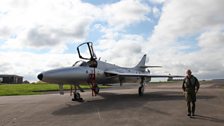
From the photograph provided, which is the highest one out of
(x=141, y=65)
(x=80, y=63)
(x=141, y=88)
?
(x=141, y=65)

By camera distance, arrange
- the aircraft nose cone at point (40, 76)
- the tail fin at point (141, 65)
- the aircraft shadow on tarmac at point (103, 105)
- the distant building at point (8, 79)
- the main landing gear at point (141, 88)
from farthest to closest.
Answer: the distant building at point (8, 79)
the tail fin at point (141, 65)
the main landing gear at point (141, 88)
the aircraft nose cone at point (40, 76)
the aircraft shadow on tarmac at point (103, 105)

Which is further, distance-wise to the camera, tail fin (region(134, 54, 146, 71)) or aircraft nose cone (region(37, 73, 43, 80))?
tail fin (region(134, 54, 146, 71))

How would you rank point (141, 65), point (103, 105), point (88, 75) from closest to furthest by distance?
point (103, 105), point (88, 75), point (141, 65)

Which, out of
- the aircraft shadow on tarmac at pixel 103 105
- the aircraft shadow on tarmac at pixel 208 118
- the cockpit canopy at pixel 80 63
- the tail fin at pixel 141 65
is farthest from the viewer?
the tail fin at pixel 141 65

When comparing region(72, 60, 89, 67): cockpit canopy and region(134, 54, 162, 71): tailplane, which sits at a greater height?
region(134, 54, 162, 71): tailplane

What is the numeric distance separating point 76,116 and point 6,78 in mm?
126000

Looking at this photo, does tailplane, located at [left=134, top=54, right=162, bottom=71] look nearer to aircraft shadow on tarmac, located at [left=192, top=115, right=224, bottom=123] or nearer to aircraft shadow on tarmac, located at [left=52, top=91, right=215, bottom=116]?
aircraft shadow on tarmac, located at [left=52, top=91, right=215, bottom=116]

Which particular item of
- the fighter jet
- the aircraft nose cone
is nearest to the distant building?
the fighter jet

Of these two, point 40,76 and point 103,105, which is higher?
point 40,76

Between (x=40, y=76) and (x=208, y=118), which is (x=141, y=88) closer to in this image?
(x=40, y=76)

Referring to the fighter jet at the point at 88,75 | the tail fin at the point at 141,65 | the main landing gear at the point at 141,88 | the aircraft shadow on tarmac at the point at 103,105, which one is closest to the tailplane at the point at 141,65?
the tail fin at the point at 141,65

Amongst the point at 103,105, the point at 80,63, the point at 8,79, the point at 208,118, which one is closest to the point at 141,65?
the point at 80,63

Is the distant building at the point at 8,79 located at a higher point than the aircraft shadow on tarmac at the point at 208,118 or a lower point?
higher

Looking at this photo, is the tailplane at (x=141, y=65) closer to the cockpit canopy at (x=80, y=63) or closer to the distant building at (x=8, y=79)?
the cockpit canopy at (x=80, y=63)
